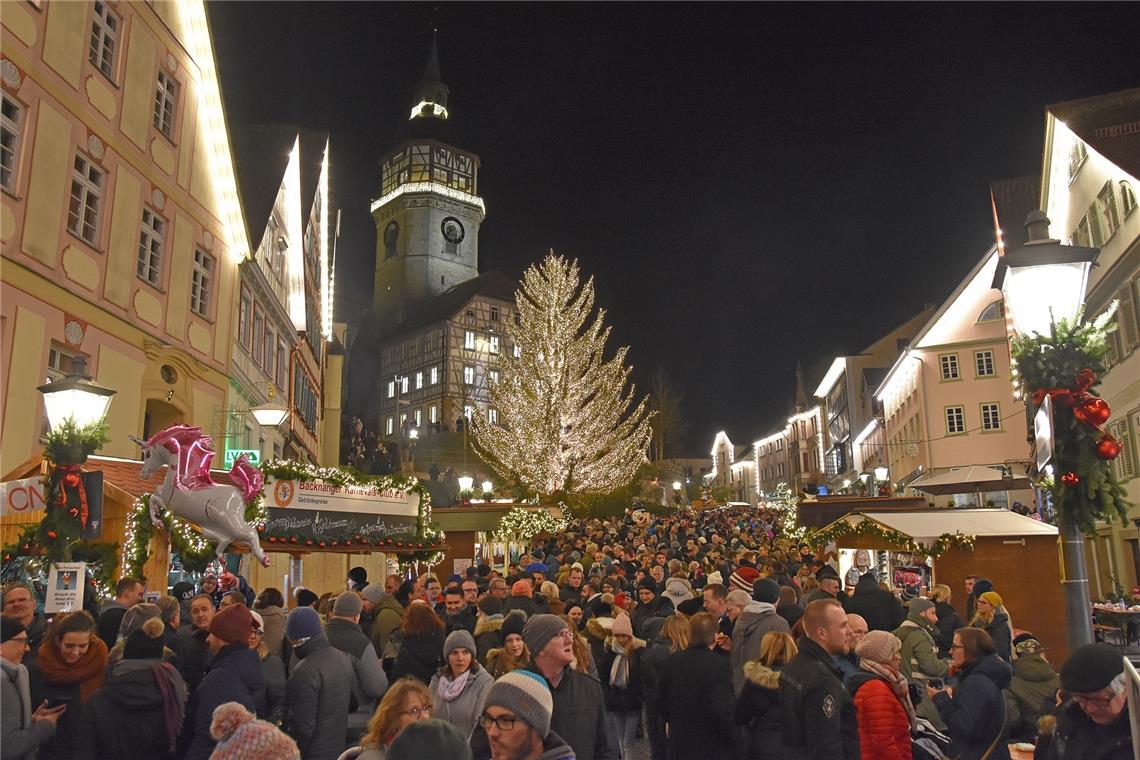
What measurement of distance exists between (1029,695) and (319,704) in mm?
5234

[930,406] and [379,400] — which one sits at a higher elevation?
[379,400]

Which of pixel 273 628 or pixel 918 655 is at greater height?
pixel 273 628

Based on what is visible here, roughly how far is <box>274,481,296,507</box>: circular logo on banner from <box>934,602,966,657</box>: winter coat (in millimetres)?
10002

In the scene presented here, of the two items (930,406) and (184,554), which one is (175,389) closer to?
(184,554)

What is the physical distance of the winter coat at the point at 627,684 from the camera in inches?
315

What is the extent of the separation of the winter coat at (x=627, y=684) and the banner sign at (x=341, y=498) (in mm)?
7968

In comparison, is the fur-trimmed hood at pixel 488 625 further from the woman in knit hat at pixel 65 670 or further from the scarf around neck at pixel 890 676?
the scarf around neck at pixel 890 676

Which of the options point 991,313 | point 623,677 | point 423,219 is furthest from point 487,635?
point 423,219

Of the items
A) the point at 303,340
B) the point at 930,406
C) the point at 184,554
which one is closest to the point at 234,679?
the point at 184,554

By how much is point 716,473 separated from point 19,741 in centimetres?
14727

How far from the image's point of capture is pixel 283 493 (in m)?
14.8

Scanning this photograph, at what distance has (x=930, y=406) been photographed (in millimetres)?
41625

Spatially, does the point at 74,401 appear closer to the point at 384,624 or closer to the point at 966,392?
the point at 384,624

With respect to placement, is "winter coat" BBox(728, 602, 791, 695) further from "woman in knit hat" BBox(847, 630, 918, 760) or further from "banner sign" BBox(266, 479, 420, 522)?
"banner sign" BBox(266, 479, 420, 522)
